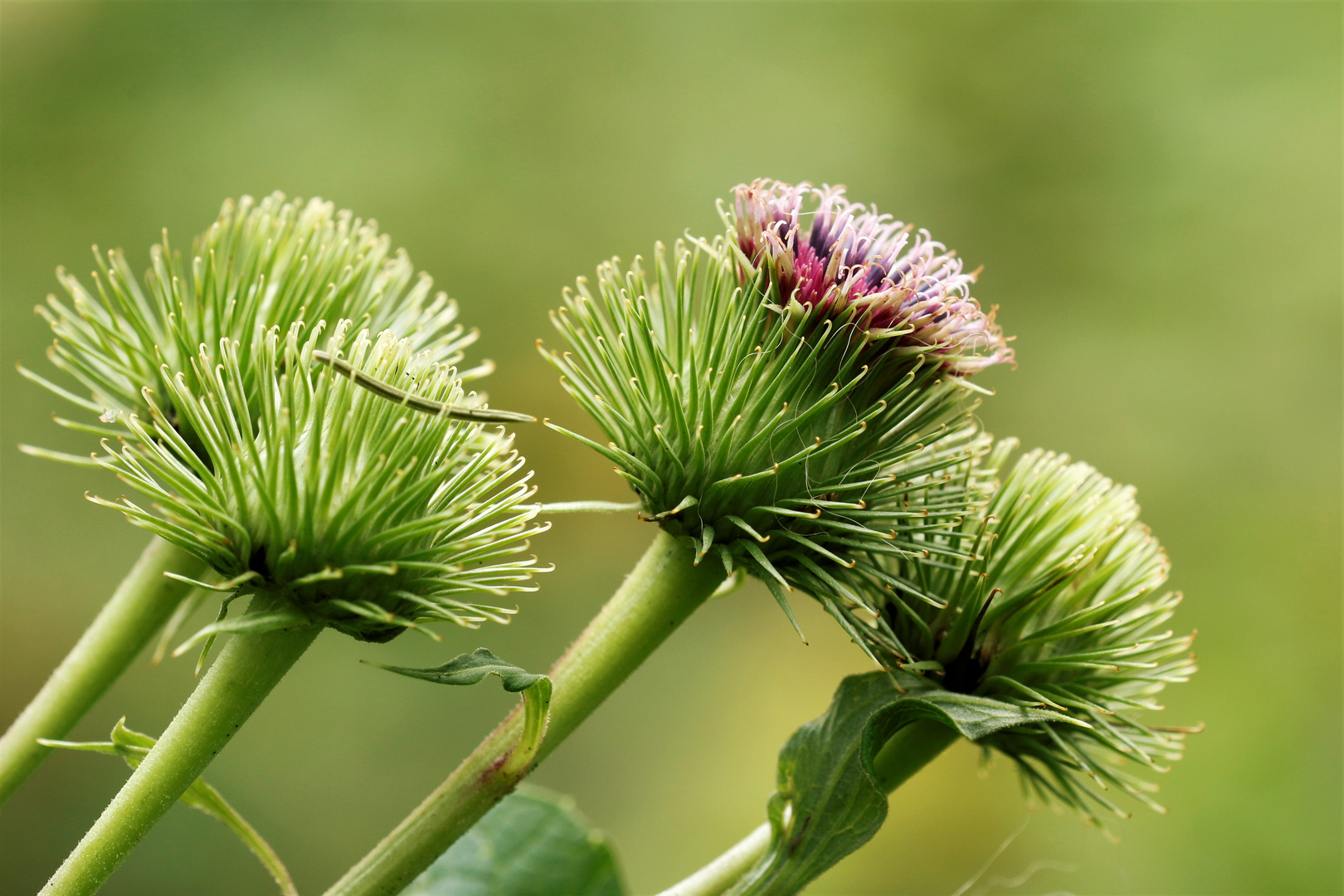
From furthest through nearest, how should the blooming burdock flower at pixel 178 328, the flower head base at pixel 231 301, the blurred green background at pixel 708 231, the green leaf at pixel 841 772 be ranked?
the blurred green background at pixel 708 231 < the flower head base at pixel 231 301 < the blooming burdock flower at pixel 178 328 < the green leaf at pixel 841 772

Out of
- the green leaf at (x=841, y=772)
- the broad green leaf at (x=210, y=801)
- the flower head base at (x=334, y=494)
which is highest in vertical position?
the flower head base at (x=334, y=494)

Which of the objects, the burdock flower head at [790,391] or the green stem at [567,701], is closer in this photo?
the green stem at [567,701]

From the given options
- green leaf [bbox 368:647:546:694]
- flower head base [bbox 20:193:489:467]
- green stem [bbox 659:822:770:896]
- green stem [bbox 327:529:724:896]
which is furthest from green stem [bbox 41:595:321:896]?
green stem [bbox 659:822:770:896]

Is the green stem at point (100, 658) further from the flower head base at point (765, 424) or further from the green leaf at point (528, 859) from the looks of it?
the flower head base at point (765, 424)

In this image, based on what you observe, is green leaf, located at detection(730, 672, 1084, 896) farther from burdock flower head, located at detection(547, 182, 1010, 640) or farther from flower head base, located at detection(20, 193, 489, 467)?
flower head base, located at detection(20, 193, 489, 467)

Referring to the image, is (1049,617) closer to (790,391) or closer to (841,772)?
(841,772)

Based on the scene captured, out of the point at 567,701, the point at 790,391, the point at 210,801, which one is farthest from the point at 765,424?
the point at 210,801

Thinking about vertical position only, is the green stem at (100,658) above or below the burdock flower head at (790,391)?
below

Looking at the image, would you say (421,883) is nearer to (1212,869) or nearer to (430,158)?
(1212,869)

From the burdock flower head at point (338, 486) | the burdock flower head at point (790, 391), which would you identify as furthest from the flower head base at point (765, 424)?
the burdock flower head at point (338, 486)
